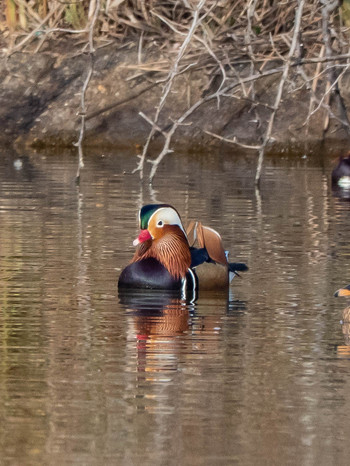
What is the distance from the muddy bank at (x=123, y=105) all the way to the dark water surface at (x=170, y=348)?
6376 millimetres

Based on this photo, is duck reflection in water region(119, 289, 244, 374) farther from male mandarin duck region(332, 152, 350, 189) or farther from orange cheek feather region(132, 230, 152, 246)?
male mandarin duck region(332, 152, 350, 189)

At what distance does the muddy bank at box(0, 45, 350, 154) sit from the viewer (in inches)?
725

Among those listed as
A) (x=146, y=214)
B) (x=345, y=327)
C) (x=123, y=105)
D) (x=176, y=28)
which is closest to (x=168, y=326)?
(x=345, y=327)

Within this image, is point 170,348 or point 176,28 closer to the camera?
point 170,348

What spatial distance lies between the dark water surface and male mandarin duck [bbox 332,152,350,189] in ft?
9.02

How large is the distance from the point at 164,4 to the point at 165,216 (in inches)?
433

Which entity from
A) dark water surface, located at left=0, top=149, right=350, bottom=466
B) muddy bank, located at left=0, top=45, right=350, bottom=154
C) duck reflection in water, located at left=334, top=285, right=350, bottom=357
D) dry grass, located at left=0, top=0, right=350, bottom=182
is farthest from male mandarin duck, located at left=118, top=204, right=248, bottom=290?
muddy bank, located at left=0, top=45, right=350, bottom=154

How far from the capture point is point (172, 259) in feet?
26.7

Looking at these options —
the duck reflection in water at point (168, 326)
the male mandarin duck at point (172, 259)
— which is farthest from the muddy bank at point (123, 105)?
the duck reflection in water at point (168, 326)

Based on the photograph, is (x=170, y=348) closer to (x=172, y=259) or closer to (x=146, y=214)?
(x=172, y=259)

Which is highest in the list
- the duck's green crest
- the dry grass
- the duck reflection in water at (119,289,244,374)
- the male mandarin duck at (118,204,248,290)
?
the dry grass

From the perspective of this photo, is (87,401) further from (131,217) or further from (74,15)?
(74,15)

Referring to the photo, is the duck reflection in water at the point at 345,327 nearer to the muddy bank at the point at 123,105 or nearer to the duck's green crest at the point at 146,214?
the duck's green crest at the point at 146,214

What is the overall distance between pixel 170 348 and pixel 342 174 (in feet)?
29.2
